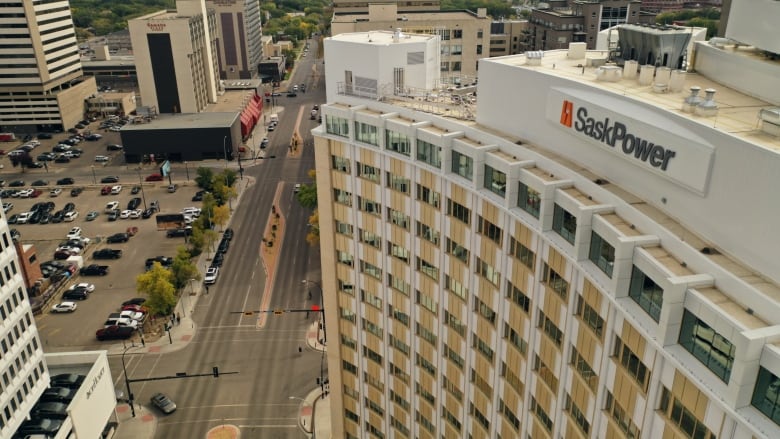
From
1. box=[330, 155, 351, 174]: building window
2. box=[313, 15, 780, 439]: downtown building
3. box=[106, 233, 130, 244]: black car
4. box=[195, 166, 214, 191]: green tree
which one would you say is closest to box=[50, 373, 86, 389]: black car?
box=[313, 15, 780, 439]: downtown building

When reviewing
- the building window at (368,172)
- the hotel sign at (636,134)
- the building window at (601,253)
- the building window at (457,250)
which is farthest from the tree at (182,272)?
the building window at (601,253)

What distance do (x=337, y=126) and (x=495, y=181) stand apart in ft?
57.9

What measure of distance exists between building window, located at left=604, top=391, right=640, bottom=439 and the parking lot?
279ft

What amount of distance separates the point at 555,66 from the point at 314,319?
67965 millimetres

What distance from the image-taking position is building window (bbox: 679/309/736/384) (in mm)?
22672

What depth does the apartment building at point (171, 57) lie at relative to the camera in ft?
566

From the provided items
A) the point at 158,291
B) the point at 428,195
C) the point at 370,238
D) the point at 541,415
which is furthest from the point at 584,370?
the point at 158,291

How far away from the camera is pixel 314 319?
99.4m

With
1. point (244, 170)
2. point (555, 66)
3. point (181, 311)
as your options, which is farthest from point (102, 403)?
point (244, 170)

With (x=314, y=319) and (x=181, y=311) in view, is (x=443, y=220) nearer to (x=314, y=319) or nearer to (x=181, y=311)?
(x=314, y=319)

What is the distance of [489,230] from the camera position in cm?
3953

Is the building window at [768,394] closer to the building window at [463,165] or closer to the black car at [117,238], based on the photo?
the building window at [463,165]

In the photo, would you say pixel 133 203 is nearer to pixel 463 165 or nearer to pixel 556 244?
pixel 463 165

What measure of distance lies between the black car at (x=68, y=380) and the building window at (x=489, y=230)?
57038 mm
